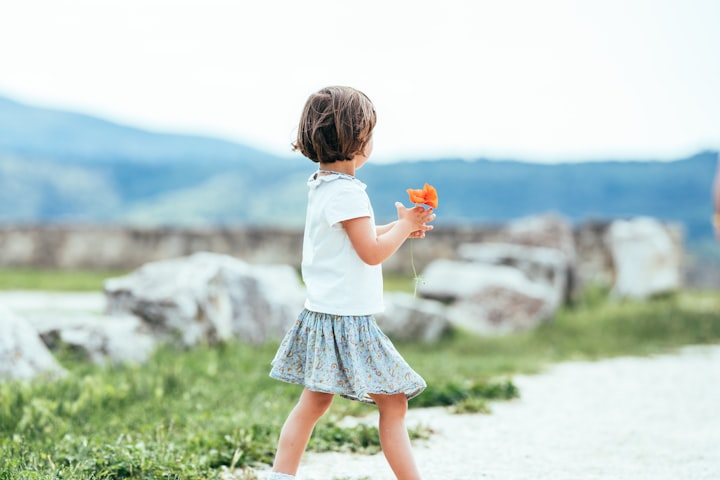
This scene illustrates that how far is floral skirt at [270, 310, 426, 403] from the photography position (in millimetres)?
2670

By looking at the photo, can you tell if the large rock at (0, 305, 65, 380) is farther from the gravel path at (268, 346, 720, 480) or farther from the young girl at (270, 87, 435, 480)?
Answer: the young girl at (270, 87, 435, 480)

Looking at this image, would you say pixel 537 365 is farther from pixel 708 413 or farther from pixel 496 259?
pixel 496 259

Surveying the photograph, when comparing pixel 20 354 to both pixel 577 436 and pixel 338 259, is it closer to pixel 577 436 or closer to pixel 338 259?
pixel 338 259

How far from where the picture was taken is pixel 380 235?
2.75m

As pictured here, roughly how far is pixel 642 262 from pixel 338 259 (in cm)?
897

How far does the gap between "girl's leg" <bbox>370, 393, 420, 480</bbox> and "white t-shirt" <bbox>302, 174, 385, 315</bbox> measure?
299mm

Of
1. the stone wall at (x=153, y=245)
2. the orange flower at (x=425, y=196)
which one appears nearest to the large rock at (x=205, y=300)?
the orange flower at (x=425, y=196)

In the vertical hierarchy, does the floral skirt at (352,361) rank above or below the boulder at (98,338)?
above

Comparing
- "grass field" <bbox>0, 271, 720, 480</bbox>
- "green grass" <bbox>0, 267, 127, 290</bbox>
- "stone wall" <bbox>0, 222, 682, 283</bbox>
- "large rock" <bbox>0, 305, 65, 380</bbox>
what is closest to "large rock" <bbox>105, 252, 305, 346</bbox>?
"grass field" <bbox>0, 271, 720, 480</bbox>

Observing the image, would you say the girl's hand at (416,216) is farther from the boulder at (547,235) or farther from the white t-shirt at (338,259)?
the boulder at (547,235)

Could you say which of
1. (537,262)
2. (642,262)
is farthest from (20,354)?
(642,262)

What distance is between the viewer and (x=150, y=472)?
116 inches

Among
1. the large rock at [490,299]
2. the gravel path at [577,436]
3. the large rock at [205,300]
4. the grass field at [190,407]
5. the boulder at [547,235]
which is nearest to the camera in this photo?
the grass field at [190,407]

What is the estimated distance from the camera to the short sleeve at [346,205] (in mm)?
2693
